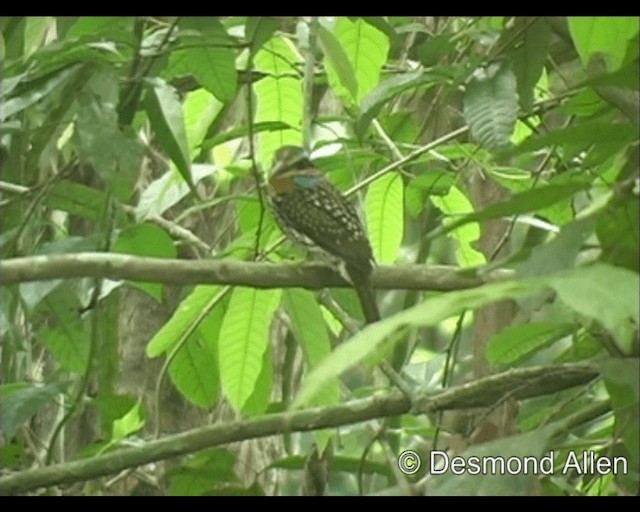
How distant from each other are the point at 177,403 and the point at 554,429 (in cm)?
233

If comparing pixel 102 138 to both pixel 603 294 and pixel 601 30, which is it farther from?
pixel 603 294

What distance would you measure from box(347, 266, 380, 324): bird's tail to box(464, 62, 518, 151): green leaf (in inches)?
22.9

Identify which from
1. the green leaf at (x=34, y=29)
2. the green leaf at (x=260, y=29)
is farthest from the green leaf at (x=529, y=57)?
the green leaf at (x=34, y=29)

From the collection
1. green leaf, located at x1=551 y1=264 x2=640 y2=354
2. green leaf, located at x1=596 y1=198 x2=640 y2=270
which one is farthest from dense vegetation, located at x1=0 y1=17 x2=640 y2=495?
green leaf, located at x1=551 y1=264 x2=640 y2=354

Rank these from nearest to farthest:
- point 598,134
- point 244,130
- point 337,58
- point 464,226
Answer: point 598,134
point 337,58
point 244,130
point 464,226

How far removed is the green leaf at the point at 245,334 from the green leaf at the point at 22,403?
1.00ft

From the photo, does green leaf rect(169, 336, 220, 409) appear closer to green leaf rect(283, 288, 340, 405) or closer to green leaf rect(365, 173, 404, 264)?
green leaf rect(283, 288, 340, 405)

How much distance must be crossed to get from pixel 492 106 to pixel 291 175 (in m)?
1.30

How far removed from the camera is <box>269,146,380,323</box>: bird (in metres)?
2.96

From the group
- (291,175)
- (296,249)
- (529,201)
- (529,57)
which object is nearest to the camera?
(529,201)

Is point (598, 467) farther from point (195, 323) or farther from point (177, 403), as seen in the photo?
point (177, 403)

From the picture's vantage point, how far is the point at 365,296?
2803 millimetres

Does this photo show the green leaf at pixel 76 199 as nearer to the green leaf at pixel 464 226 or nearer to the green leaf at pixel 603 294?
the green leaf at pixel 464 226

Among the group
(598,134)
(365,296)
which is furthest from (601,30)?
(365,296)
